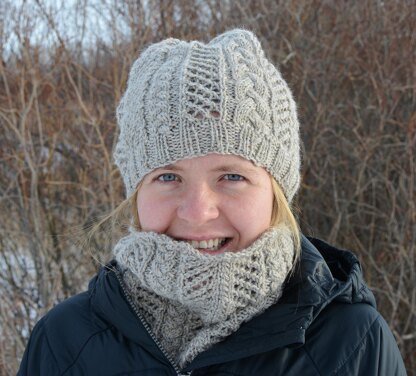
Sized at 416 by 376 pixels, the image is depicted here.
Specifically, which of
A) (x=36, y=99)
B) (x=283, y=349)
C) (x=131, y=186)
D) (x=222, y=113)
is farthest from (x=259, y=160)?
(x=36, y=99)

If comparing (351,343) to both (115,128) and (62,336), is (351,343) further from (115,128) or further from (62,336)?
(115,128)

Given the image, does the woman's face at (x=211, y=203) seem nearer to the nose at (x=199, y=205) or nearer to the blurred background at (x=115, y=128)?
the nose at (x=199, y=205)

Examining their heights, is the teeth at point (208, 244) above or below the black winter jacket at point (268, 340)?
above

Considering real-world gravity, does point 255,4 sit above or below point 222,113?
above

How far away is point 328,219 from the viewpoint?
4.67m

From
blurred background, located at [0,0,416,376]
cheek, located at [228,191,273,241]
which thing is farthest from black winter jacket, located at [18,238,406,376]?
blurred background, located at [0,0,416,376]

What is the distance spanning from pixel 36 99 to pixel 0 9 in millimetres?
691

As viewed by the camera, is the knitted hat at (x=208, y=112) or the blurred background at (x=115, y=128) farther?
the blurred background at (x=115, y=128)

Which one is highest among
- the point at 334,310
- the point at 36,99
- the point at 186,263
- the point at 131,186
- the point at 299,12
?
the point at 299,12

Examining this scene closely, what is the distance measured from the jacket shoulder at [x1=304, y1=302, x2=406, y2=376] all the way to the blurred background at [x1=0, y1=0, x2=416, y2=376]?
2.51 meters

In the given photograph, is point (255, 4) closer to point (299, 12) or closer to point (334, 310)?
point (299, 12)

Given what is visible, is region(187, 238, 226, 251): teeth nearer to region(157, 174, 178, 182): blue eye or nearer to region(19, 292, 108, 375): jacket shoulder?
region(157, 174, 178, 182): blue eye

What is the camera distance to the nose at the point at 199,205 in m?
1.38

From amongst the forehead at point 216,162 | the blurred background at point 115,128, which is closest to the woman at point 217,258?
the forehead at point 216,162
